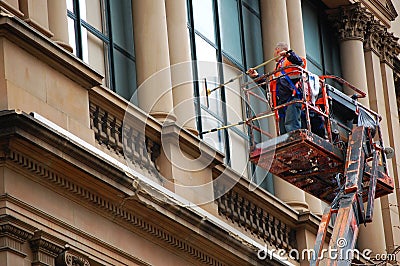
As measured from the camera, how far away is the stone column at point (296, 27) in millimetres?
39156

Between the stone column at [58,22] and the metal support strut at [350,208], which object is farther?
the stone column at [58,22]

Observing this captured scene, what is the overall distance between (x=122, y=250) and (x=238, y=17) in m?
10.4

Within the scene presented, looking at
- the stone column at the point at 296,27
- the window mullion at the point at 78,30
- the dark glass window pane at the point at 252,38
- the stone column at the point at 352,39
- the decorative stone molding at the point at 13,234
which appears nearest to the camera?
the decorative stone molding at the point at 13,234

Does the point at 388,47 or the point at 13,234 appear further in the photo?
the point at 388,47

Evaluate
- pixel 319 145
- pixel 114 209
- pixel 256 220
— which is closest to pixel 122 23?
pixel 256 220

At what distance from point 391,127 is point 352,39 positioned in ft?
7.85

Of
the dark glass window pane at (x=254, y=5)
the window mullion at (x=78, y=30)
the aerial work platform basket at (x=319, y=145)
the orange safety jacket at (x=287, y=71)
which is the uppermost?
the dark glass window pane at (x=254, y=5)

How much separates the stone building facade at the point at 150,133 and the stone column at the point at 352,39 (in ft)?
0.11

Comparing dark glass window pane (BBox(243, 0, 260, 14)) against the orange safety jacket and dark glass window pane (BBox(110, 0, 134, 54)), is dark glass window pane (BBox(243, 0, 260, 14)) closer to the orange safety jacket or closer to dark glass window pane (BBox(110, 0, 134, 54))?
dark glass window pane (BBox(110, 0, 134, 54))

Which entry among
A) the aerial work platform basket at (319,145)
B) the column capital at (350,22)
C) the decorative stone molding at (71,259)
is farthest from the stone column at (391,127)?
the decorative stone molding at (71,259)

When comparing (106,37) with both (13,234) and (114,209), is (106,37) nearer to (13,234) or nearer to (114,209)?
(114,209)

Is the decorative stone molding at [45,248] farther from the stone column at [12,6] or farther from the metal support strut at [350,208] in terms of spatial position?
the metal support strut at [350,208]

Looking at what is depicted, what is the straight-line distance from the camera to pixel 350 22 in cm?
4262

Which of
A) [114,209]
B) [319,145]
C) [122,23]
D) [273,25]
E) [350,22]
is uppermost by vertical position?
[350,22]
